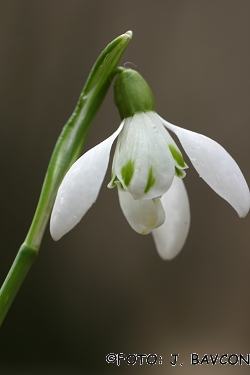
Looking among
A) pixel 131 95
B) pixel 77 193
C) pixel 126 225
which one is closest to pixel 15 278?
pixel 77 193

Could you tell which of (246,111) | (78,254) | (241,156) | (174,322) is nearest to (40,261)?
(78,254)

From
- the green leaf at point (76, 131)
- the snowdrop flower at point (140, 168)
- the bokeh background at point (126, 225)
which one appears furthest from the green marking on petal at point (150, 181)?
the bokeh background at point (126, 225)

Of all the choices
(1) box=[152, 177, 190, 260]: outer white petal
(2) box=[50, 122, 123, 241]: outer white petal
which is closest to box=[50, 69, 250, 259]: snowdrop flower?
(2) box=[50, 122, 123, 241]: outer white petal

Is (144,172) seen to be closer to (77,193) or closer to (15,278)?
(77,193)

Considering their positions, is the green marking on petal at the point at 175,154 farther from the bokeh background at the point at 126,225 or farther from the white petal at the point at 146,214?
the bokeh background at the point at 126,225

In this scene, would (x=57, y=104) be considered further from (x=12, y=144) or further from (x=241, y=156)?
(x=241, y=156)

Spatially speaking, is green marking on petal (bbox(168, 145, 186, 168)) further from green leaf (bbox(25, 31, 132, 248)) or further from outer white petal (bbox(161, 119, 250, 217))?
green leaf (bbox(25, 31, 132, 248))
